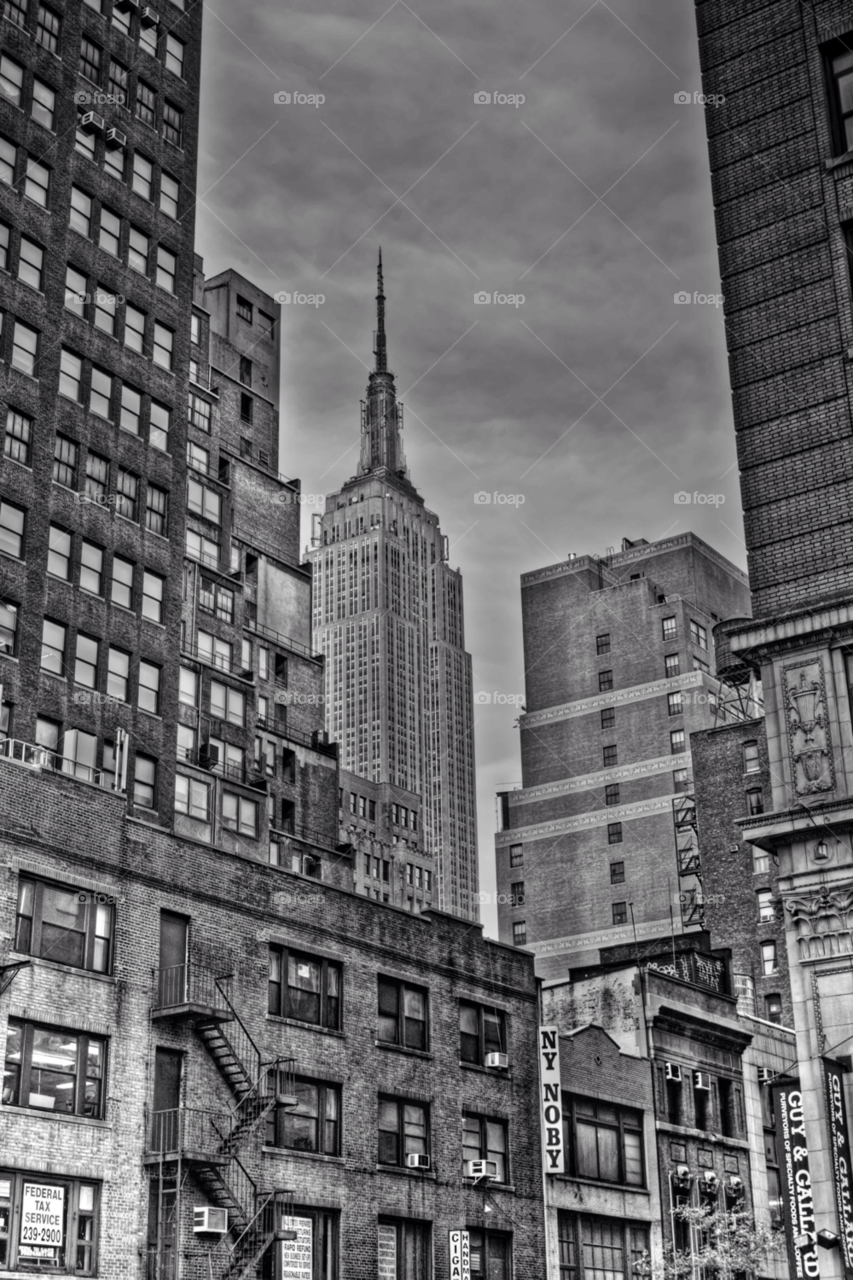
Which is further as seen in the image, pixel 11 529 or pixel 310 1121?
pixel 11 529

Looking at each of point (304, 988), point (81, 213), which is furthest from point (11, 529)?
point (304, 988)

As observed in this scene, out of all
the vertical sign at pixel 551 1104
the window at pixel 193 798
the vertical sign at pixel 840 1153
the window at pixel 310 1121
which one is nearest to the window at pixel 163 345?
the window at pixel 193 798

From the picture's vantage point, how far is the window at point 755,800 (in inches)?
3466

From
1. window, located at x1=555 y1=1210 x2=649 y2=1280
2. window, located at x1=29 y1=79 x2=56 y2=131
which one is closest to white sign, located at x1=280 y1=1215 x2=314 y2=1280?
window, located at x1=555 y1=1210 x2=649 y2=1280

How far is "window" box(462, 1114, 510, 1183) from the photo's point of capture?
51.0 m

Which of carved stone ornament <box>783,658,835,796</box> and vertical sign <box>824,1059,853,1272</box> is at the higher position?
carved stone ornament <box>783,658,835,796</box>

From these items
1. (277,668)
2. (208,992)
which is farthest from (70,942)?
(277,668)

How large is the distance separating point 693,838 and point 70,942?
75.7 meters

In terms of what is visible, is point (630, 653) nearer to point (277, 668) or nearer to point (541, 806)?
point (541, 806)

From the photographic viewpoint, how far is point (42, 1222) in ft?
121

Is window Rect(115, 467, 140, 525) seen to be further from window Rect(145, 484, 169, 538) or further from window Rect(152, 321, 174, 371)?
window Rect(152, 321, 174, 371)

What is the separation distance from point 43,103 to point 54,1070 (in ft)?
114

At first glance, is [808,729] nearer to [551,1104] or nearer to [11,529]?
[551,1104]

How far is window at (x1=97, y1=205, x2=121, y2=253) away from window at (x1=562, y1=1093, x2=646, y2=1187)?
33894 mm
